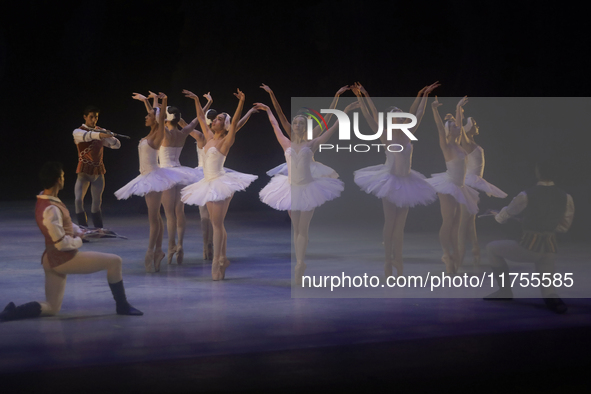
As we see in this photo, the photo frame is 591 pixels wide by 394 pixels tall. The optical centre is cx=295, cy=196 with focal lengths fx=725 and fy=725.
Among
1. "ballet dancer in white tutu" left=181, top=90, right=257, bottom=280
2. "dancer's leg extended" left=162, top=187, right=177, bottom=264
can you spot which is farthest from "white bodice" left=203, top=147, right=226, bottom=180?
"dancer's leg extended" left=162, top=187, right=177, bottom=264

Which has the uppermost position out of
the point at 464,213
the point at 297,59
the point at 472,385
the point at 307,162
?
the point at 297,59

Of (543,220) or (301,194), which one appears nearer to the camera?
(543,220)

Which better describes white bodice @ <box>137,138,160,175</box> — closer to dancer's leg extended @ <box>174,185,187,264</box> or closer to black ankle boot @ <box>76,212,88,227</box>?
dancer's leg extended @ <box>174,185,187,264</box>

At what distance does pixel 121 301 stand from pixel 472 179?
405cm

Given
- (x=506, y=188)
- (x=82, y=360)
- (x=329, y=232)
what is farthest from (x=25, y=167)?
(x=82, y=360)

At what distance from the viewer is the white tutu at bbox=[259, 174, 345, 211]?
618 centimetres

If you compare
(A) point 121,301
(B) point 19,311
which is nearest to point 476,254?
(A) point 121,301

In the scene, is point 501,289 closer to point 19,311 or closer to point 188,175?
point 188,175

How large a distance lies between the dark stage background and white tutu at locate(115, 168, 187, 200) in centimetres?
512

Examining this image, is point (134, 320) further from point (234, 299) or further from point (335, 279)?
point (335, 279)

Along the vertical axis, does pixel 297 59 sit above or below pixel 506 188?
above

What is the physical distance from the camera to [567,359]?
435 cm

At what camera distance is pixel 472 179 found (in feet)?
24.8

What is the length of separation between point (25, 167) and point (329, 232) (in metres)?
8.12
